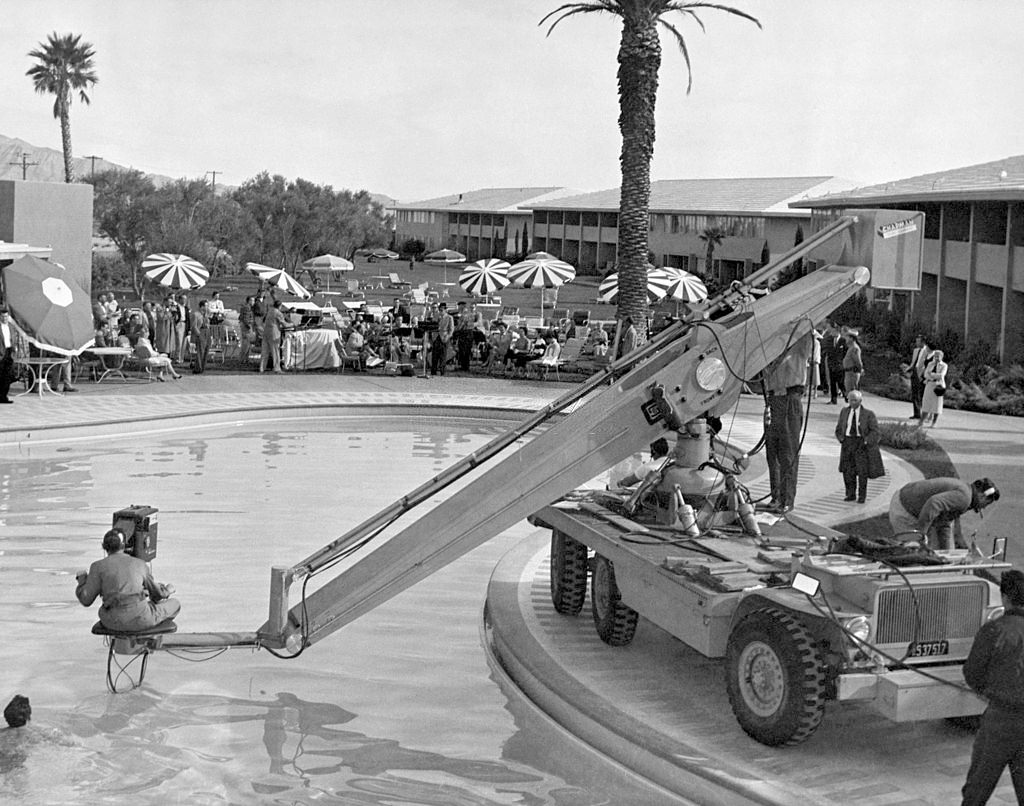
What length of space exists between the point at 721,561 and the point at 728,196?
67.1 metres

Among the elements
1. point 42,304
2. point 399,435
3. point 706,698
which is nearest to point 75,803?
point 706,698

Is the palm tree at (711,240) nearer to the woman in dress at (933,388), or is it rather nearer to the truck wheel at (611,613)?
the woman in dress at (933,388)

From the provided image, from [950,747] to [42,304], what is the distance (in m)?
19.2

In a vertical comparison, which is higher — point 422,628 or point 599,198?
point 599,198

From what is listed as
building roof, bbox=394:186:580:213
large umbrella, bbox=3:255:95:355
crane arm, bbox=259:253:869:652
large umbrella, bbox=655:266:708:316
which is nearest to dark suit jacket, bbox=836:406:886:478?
crane arm, bbox=259:253:869:652

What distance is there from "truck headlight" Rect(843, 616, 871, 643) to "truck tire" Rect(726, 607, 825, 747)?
231 millimetres

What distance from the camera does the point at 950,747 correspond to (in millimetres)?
8680

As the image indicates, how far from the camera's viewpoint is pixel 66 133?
74.8 meters

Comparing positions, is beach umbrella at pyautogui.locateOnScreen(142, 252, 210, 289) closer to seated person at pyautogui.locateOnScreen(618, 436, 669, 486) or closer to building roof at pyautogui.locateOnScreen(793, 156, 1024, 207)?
building roof at pyautogui.locateOnScreen(793, 156, 1024, 207)

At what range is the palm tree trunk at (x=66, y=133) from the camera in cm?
7238

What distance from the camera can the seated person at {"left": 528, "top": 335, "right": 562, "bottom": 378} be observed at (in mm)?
30719

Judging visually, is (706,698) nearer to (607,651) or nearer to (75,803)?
(607,651)

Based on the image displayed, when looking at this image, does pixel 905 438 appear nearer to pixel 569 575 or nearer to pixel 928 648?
pixel 569 575

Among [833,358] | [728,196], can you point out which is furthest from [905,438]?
[728,196]
